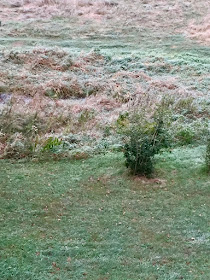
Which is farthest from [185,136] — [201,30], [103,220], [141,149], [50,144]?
[201,30]

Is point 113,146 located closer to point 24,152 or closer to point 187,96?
point 24,152

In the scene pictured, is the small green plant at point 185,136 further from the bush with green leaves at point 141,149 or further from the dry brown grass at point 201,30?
the dry brown grass at point 201,30

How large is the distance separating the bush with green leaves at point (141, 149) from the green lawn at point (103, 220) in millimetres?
239

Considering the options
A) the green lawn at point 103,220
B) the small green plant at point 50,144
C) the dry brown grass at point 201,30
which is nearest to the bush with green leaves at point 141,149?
the green lawn at point 103,220

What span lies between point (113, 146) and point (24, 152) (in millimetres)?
1906

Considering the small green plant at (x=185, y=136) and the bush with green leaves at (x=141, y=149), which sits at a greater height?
the bush with green leaves at (x=141, y=149)

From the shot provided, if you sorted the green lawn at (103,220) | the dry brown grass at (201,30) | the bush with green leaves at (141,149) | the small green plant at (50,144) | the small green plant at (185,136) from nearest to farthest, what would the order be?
the green lawn at (103,220)
the bush with green leaves at (141,149)
the small green plant at (50,144)
the small green plant at (185,136)
the dry brown grass at (201,30)

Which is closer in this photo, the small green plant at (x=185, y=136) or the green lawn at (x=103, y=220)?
the green lawn at (x=103, y=220)

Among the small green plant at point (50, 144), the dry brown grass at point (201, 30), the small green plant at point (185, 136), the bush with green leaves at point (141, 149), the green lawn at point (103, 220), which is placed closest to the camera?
the green lawn at point (103, 220)

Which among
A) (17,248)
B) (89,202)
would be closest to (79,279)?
(17,248)

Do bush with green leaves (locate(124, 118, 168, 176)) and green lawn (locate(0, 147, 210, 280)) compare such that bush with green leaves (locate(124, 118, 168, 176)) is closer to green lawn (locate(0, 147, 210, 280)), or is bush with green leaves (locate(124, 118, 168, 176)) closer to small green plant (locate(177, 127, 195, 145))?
green lawn (locate(0, 147, 210, 280))

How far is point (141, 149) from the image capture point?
25.1 feet

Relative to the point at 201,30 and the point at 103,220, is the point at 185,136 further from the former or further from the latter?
the point at 201,30

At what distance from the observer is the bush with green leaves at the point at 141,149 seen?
767cm
